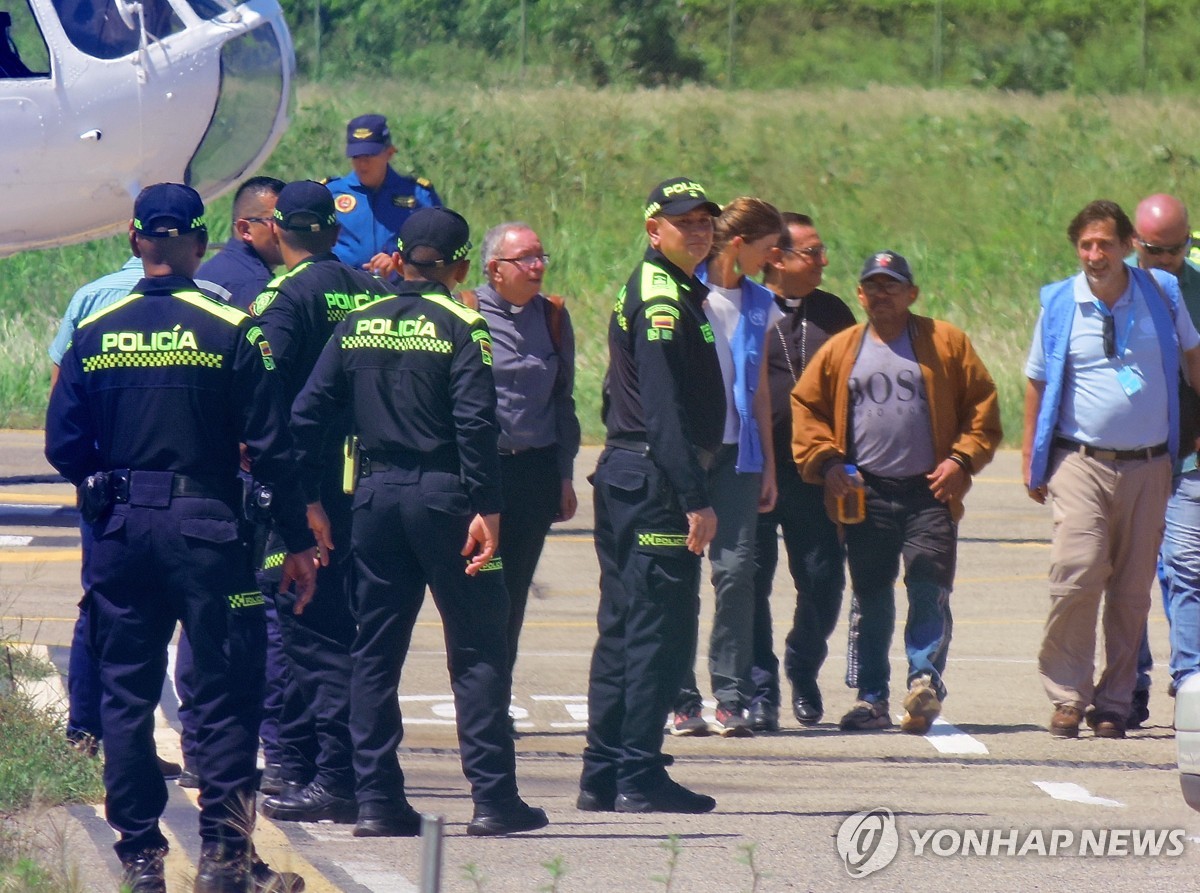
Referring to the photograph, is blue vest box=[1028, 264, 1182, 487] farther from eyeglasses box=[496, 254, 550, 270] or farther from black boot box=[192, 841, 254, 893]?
black boot box=[192, 841, 254, 893]

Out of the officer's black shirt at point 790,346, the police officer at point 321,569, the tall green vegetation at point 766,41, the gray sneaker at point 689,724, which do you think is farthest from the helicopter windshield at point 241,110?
the tall green vegetation at point 766,41

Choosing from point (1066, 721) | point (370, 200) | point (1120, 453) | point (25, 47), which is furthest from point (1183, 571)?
point (25, 47)

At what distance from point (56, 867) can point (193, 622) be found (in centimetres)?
77

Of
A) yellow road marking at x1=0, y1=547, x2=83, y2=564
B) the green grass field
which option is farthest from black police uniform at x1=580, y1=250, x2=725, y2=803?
the green grass field

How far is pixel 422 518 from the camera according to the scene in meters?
6.56

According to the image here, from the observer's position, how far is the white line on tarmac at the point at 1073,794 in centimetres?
719

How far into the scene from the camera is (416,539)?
6578 mm

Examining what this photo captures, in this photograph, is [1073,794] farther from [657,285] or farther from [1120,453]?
[657,285]

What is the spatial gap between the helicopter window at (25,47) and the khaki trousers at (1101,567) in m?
7.25

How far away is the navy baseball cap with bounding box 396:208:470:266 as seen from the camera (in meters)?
6.77

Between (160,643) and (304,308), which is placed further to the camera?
(304,308)

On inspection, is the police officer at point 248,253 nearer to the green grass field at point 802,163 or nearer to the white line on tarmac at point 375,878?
the white line on tarmac at point 375,878

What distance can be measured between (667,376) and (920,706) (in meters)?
2.29

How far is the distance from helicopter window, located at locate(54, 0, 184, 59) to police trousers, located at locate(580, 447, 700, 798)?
7078 mm
